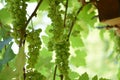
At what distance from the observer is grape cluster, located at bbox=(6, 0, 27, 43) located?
1.90 feet

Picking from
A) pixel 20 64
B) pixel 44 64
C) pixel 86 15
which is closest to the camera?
pixel 20 64

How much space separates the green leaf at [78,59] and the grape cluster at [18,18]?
38 centimetres

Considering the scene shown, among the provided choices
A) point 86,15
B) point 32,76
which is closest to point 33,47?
point 32,76

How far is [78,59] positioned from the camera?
0.94 meters

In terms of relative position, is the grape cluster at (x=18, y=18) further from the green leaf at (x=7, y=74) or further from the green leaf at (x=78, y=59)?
the green leaf at (x=78, y=59)

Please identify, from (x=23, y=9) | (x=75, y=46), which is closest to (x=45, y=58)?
(x=75, y=46)

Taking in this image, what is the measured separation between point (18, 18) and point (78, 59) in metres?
0.39

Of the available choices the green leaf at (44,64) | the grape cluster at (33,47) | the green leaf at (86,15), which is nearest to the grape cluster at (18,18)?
the grape cluster at (33,47)

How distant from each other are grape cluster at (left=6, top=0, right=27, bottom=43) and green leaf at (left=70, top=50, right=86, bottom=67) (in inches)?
14.8

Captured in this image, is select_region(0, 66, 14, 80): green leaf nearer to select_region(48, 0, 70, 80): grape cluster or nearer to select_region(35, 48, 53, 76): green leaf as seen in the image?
select_region(48, 0, 70, 80): grape cluster

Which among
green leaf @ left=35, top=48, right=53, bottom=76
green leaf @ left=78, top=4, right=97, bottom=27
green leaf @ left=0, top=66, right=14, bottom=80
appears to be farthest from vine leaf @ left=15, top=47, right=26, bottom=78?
green leaf @ left=78, top=4, right=97, bottom=27

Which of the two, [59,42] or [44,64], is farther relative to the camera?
[44,64]

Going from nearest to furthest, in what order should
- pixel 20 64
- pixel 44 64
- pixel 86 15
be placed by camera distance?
pixel 20 64 → pixel 44 64 → pixel 86 15

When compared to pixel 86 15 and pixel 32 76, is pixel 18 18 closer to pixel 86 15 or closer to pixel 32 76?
pixel 32 76
